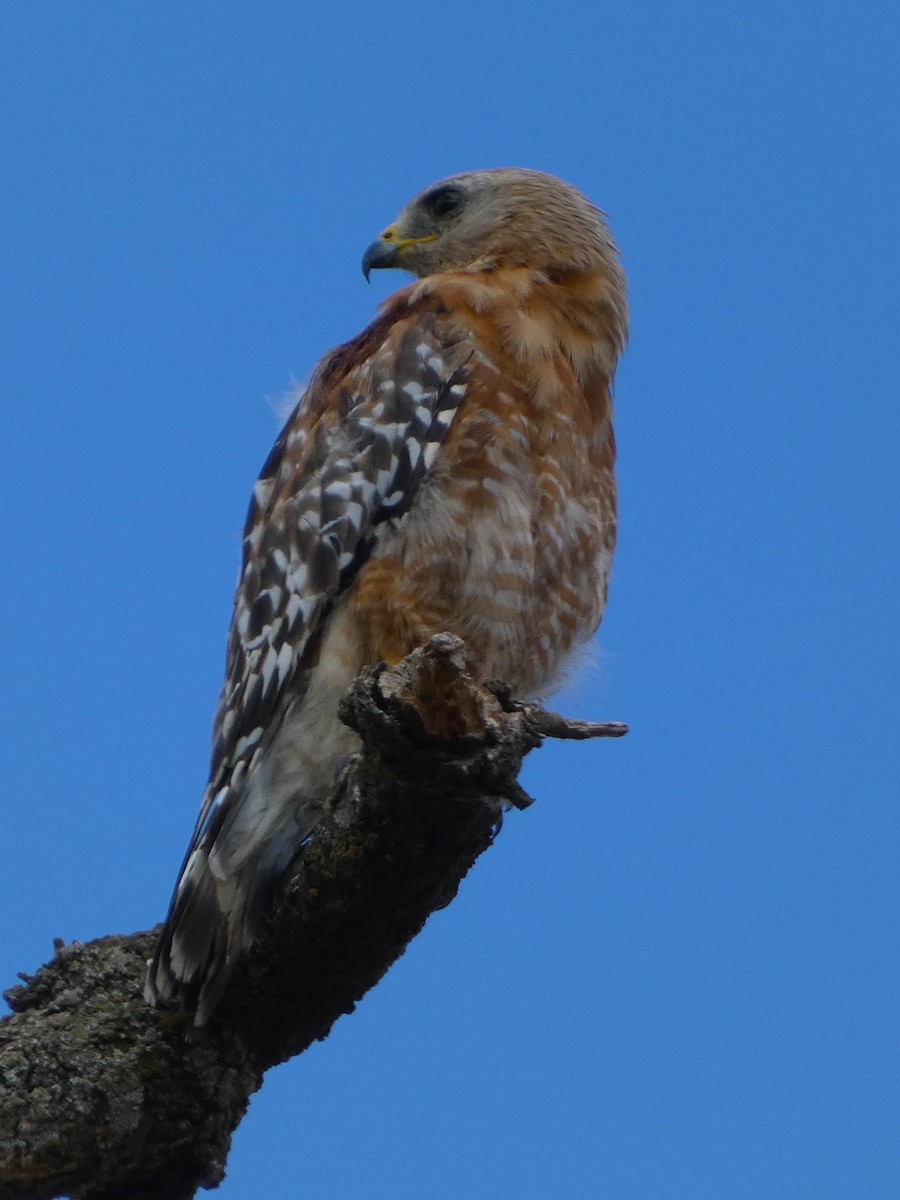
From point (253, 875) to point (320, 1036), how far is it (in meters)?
0.57

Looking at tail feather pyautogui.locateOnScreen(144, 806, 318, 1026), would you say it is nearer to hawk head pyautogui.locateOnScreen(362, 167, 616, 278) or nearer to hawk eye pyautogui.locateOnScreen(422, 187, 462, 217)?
hawk head pyautogui.locateOnScreen(362, 167, 616, 278)

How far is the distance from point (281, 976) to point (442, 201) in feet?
12.6

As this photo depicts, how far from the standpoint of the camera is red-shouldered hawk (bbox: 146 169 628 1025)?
211 inches

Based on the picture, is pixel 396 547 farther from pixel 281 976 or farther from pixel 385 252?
pixel 385 252

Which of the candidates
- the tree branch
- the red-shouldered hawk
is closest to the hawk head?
the red-shouldered hawk

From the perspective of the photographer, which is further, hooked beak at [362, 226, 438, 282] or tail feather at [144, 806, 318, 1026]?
hooked beak at [362, 226, 438, 282]

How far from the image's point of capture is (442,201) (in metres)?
7.24

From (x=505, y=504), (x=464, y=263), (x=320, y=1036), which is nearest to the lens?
(x=320, y=1036)

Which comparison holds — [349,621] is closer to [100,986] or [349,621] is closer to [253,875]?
[253,875]

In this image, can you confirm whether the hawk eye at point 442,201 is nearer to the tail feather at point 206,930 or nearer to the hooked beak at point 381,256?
the hooked beak at point 381,256

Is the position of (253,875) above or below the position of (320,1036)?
above

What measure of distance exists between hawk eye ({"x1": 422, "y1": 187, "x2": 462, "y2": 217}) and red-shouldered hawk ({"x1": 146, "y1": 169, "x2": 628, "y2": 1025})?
37.4 inches

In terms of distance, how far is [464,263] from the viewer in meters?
6.93

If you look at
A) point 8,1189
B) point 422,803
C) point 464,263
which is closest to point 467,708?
point 422,803
